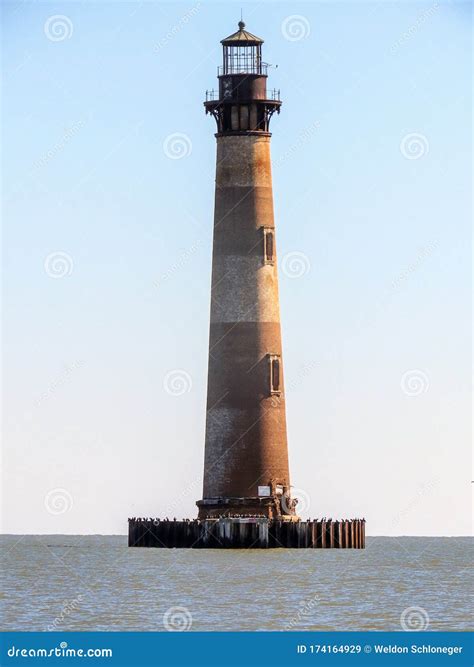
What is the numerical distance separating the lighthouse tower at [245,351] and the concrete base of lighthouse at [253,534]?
693mm

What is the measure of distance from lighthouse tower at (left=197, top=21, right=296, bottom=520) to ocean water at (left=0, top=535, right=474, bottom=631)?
2.57 m

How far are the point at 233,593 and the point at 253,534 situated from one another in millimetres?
19954

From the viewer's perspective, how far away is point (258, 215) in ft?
259

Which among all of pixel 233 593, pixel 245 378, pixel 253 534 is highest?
pixel 245 378

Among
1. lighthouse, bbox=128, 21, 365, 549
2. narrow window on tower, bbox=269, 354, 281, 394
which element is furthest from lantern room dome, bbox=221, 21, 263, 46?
narrow window on tower, bbox=269, 354, 281, 394

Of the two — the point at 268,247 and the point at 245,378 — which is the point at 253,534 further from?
the point at 268,247

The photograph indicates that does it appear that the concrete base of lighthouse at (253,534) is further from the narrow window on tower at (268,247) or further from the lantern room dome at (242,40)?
the lantern room dome at (242,40)

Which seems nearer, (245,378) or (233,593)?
(233,593)

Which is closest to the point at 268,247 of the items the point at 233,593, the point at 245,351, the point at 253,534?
the point at 245,351

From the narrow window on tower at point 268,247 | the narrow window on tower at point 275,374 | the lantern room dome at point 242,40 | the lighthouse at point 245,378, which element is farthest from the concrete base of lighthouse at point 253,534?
the lantern room dome at point 242,40

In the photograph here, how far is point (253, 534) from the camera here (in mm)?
78250

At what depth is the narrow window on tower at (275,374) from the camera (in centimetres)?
7806
